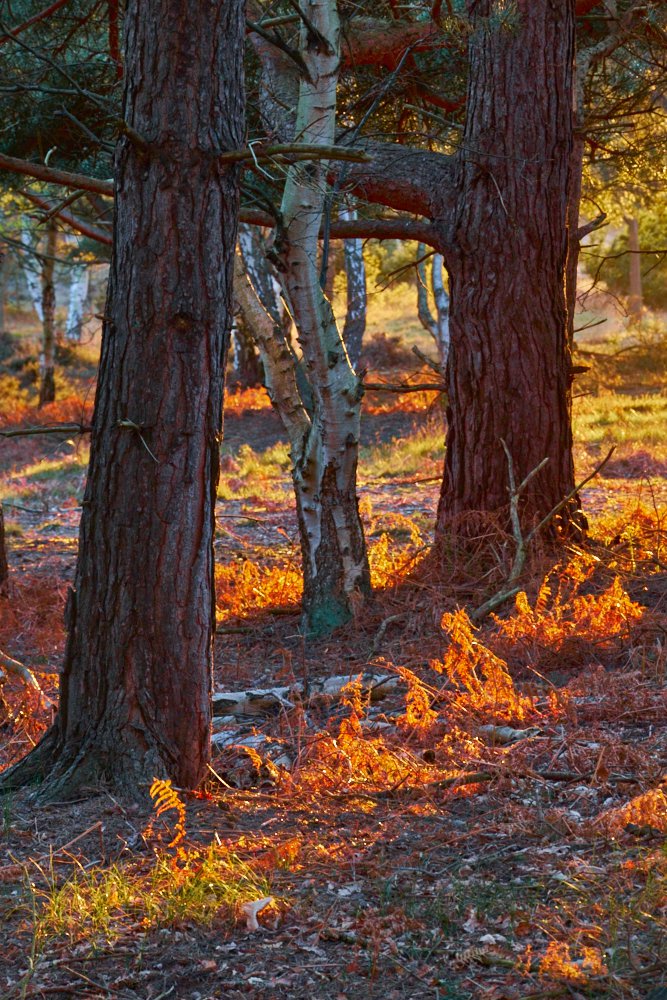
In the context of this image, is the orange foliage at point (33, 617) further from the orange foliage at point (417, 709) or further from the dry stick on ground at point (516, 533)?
the orange foliage at point (417, 709)

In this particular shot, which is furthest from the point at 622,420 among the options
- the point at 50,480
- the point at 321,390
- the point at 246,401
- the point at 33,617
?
the point at 33,617

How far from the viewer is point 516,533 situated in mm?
6949

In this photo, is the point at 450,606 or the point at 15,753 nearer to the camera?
the point at 15,753

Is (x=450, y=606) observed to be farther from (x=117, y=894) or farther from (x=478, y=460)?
(x=117, y=894)

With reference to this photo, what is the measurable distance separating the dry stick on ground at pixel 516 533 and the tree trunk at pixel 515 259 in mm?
130

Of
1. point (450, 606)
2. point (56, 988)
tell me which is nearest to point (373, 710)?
point (450, 606)

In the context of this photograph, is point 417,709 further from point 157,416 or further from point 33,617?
point 33,617

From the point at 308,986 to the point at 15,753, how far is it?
2529 mm

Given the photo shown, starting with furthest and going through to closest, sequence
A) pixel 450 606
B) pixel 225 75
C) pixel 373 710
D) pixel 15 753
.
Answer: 1. pixel 450 606
2. pixel 373 710
3. pixel 15 753
4. pixel 225 75

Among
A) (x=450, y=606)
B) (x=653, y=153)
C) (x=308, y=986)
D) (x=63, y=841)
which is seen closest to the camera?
(x=308, y=986)

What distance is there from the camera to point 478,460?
7.31 meters

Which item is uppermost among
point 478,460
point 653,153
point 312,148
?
point 653,153

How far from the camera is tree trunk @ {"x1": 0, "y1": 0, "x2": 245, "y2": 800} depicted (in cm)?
394

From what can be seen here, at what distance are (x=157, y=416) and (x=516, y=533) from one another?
355cm
